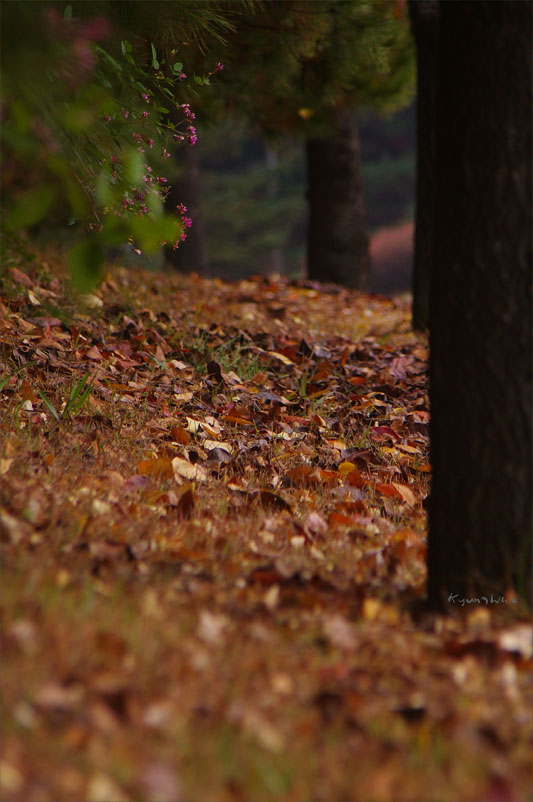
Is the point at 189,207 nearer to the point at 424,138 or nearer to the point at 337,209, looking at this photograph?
the point at 337,209

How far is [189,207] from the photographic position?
29.1 ft

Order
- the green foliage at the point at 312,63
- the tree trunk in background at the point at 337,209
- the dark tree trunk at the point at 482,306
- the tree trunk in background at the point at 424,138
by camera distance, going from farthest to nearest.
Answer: the tree trunk in background at the point at 337,209 < the tree trunk in background at the point at 424,138 < the green foliage at the point at 312,63 < the dark tree trunk at the point at 482,306

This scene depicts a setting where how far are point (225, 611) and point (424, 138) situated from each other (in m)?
5.27

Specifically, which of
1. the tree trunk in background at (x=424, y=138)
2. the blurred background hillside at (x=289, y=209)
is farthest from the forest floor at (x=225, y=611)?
the blurred background hillside at (x=289, y=209)

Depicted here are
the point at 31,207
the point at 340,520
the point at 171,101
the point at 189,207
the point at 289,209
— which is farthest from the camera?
the point at 289,209

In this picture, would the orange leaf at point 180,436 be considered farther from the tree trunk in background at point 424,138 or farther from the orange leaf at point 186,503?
the tree trunk in background at point 424,138

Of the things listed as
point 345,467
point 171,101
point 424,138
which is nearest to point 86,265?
point 171,101

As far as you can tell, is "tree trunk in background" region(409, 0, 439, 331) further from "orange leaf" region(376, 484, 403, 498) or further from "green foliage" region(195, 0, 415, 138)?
"orange leaf" region(376, 484, 403, 498)

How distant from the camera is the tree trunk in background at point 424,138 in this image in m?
6.09

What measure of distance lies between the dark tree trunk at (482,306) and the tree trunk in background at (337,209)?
23.3 ft

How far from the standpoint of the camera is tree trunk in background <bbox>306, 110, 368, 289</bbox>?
29.9 ft

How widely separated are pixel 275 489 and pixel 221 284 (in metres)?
4.60

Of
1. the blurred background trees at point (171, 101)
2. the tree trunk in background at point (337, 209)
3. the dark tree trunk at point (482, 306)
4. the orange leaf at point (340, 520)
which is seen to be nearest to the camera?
the blurred background trees at point (171, 101)

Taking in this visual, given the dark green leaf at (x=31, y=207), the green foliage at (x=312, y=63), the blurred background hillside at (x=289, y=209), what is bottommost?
the blurred background hillside at (x=289, y=209)
